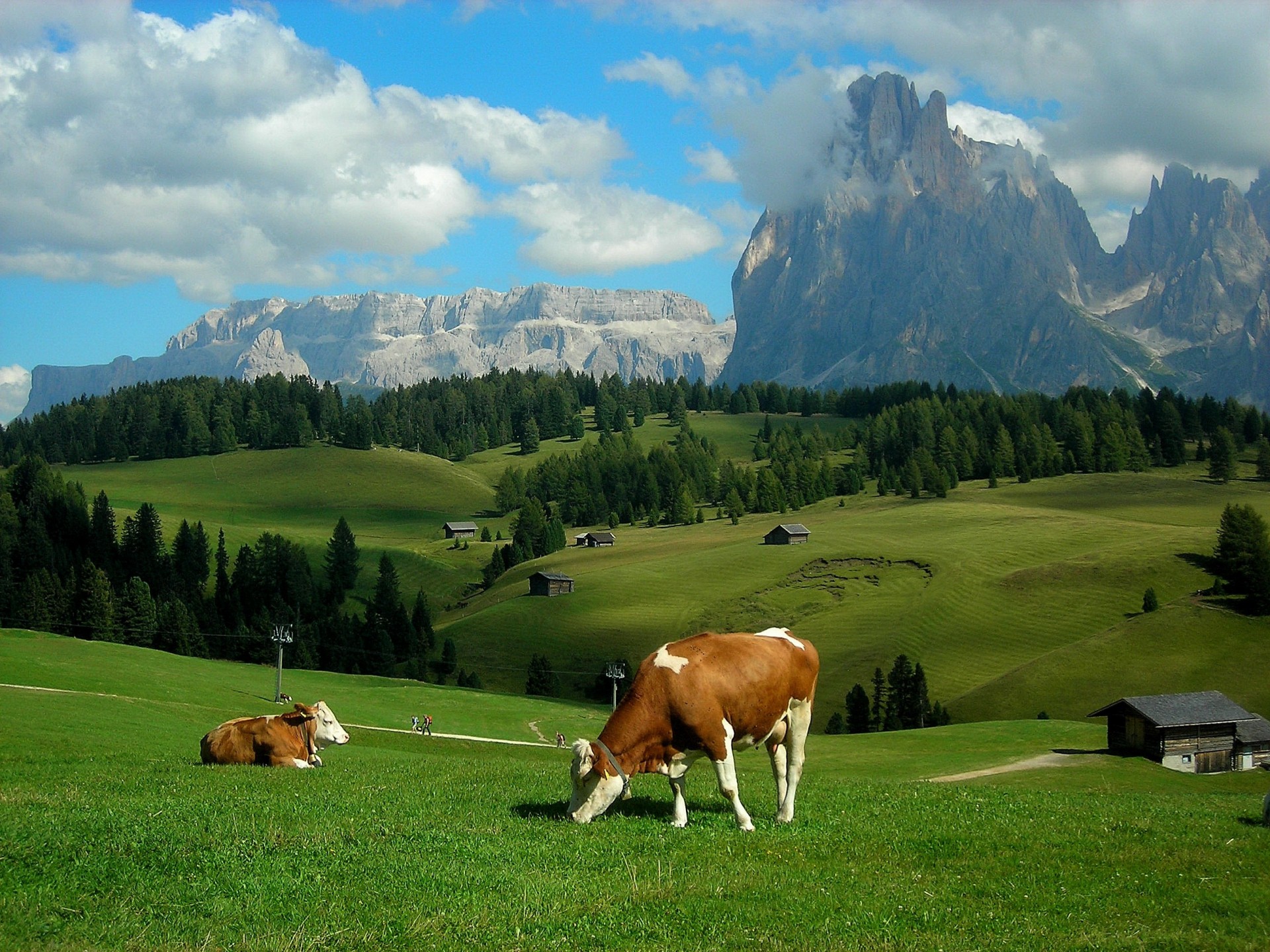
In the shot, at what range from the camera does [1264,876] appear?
12523mm

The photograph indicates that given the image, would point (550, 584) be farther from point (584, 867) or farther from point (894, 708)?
point (584, 867)

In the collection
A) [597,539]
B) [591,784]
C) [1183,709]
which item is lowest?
[1183,709]

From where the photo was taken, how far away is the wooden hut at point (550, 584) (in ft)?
476

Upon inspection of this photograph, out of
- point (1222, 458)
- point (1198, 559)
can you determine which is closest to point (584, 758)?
point (1198, 559)

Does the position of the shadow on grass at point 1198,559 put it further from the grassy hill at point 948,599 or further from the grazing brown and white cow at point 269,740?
the grazing brown and white cow at point 269,740

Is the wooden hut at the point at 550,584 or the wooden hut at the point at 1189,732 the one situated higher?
the wooden hut at the point at 550,584

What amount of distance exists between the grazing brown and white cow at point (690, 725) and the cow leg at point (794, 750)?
2cm

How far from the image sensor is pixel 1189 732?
6462 cm

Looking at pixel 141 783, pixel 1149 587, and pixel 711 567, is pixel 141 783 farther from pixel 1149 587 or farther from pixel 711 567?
pixel 711 567

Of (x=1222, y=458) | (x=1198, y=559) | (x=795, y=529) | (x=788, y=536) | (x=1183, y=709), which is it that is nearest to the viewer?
(x=1183, y=709)

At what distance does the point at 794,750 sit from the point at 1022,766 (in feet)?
146

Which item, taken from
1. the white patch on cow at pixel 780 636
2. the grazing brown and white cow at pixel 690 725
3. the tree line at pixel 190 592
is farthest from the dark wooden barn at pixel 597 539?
the grazing brown and white cow at pixel 690 725

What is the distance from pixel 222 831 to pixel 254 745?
1149 cm

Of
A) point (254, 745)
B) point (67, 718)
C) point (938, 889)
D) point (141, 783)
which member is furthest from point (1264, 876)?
point (67, 718)
